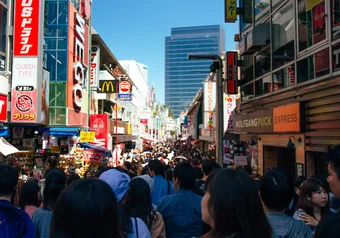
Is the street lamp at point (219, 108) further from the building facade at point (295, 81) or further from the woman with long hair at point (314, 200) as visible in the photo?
the woman with long hair at point (314, 200)

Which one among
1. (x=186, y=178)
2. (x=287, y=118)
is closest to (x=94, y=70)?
(x=287, y=118)

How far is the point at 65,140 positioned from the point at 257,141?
11.8 m

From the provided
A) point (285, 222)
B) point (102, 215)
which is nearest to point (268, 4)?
point (285, 222)

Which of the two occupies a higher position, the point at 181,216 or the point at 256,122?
the point at 256,122

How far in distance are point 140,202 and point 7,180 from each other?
1.29 m

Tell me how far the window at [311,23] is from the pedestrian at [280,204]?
291 inches

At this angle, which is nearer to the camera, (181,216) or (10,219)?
(10,219)

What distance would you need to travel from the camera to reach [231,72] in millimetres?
15266

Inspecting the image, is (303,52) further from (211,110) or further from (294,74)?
(211,110)

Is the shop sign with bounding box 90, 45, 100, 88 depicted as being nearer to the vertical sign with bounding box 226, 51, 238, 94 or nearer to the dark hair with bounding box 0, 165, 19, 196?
the vertical sign with bounding box 226, 51, 238, 94

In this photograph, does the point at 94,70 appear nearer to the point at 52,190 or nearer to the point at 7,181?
the point at 52,190

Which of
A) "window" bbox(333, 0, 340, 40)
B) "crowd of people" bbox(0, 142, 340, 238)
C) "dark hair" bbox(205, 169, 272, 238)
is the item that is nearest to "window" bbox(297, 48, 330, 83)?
"window" bbox(333, 0, 340, 40)

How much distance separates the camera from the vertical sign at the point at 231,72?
14.8 m

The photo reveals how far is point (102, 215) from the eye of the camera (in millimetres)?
1886
